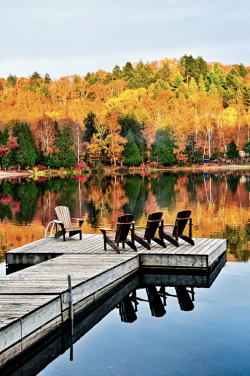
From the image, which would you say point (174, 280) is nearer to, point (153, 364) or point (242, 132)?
point (153, 364)

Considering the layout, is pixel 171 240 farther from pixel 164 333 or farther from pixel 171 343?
pixel 171 343

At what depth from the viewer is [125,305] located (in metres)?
10.6

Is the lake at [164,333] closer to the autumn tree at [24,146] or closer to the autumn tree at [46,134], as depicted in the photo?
the autumn tree at [24,146]

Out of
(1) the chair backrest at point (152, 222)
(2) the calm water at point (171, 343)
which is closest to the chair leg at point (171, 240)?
(1) the chair backrest at point (152, 222)

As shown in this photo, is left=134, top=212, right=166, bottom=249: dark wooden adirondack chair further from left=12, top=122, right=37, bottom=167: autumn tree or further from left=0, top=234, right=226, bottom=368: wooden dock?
left=12, top=122, right=37, bottom=167: autumn tree

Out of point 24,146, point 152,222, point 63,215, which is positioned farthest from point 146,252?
point 24,146

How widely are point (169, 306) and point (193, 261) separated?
219 cm

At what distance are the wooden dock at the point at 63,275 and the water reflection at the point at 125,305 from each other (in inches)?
4.4

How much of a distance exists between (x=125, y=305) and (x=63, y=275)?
4.53 ft

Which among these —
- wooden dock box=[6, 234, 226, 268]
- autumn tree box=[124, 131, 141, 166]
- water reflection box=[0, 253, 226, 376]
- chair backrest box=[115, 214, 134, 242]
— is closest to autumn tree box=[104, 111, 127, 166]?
autumn tree box=[124, 131, 141, 166]

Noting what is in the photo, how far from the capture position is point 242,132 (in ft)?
269

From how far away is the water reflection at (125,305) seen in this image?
772 cm

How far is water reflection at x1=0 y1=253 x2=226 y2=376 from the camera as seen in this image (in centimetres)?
772

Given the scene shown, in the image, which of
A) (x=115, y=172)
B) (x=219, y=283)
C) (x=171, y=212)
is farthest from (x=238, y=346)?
(x=115, y=172)
